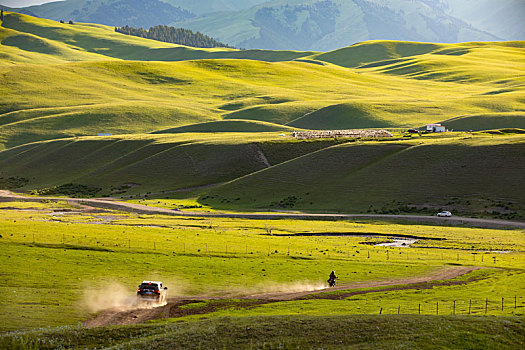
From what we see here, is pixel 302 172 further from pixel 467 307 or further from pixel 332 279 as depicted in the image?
pixel 467 307

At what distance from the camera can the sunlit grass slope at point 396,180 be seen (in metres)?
104

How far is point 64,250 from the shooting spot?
189ft

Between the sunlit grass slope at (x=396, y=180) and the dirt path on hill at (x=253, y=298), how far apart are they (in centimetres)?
4916

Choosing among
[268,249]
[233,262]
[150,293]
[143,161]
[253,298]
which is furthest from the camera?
[143,161]

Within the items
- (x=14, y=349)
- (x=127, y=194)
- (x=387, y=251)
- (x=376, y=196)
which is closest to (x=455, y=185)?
(x=376, y=196)

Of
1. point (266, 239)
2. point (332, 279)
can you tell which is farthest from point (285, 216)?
point (332, 279)

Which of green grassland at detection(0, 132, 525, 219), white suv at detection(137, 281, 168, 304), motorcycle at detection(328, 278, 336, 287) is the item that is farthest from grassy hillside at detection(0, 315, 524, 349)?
green grassland at detection(0, 132, 525, 219)

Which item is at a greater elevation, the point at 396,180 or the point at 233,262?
the point at 396,180

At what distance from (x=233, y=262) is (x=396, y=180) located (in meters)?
63.4

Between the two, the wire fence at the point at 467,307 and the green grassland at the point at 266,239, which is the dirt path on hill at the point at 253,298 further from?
the wire fence at the point at 467,307

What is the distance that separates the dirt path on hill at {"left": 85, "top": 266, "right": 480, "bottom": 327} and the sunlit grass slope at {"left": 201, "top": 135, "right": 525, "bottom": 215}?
49.2m

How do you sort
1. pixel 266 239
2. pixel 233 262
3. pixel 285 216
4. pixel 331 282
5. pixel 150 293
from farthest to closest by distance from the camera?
1. pixel 285 216
2. pixel 266 239
3. pixel 233 262
4. pixel 331 282
5. pixel 150 293

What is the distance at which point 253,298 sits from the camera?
45.3 meters

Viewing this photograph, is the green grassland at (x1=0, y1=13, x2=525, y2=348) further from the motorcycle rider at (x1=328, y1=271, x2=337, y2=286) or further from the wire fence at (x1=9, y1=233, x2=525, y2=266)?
the motorcycle rider at (x1=328, y1=271, x2=337, y2=286)
